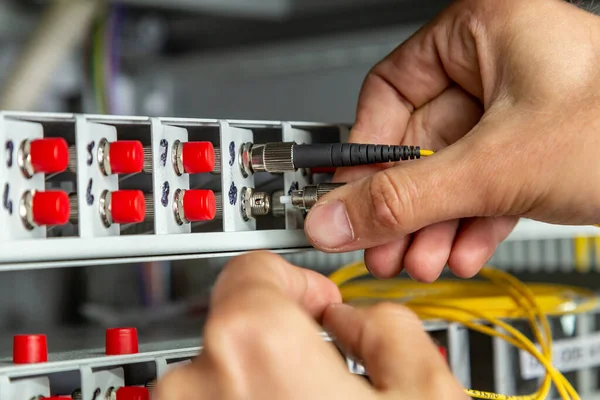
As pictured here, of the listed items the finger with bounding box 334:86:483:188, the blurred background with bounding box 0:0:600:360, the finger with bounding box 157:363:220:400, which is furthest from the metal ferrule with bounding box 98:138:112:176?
the blurred background with bounding box 0:0:600:360

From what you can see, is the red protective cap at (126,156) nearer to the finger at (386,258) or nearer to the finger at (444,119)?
the finger at (386,258)

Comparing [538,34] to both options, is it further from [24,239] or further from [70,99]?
[70,99]

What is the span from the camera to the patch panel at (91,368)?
0.51m

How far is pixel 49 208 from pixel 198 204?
0.36ft

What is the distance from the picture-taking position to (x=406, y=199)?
568mm

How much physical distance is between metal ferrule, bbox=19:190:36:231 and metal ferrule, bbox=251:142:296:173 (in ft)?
0.59

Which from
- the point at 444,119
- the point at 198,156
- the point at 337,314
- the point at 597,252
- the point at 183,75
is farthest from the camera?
the point at 183,75

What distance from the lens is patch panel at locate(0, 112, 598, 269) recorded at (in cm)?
51

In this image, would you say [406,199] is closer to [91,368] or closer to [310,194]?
[310,194]

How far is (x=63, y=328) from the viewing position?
105 centimetres

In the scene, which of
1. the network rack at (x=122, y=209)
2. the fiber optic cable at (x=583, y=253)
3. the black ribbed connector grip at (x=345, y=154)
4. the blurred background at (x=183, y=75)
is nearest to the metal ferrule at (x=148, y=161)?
the network rack at (x=122, y=209)

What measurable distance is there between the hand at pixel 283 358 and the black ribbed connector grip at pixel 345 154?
7.7 inches

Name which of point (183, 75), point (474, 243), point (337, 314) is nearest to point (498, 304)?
point (474, 243)

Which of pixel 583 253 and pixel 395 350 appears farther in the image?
pixel 583 253
